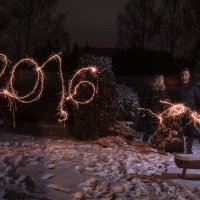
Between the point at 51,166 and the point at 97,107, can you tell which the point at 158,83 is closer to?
the point at 97,107

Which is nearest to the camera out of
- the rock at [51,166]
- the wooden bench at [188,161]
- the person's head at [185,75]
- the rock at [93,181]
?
the rock at [93,181]

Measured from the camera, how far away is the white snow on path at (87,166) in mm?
7281

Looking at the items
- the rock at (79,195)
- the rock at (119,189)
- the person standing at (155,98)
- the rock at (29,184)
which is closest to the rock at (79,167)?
the rock at (29,184)

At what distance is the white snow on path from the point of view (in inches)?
287

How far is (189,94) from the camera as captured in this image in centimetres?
1124

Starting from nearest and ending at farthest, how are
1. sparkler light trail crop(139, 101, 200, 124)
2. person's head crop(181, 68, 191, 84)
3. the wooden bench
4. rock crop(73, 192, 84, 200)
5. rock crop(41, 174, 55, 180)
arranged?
1. rock crop(73, 192, 84, 200)
2. rock crop(41, 174, 55, 180)
3. the wooden bench
4. person's head crop(181, 68, 191, 84)
5. sparkler light trail crop(139, 101, 200, 124)

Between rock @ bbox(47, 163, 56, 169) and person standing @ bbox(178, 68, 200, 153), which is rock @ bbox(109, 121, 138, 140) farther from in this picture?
rock @ bbox(47, 163, 56, 169)

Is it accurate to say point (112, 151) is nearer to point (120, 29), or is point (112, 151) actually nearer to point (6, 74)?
point (6, 74)

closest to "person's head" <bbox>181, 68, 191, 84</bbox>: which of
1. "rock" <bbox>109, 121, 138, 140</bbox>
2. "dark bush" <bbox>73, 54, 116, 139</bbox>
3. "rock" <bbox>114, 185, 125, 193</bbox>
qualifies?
"dark bush" <bbox>73, 54, 116, 139</bbox>

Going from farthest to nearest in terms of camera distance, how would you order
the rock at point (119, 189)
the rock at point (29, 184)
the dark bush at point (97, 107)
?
the dark bush at point (97, 107) → the rock at point (119, 189) → the rock at point (29, 184)

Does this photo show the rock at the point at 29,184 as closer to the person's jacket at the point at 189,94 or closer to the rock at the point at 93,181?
the rock at the point at 93,181

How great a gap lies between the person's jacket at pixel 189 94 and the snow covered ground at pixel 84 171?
144cm

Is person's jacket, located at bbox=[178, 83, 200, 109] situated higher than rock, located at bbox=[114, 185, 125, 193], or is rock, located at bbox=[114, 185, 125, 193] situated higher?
person's jacket, located at bbox=[178, 83, 200, 109]

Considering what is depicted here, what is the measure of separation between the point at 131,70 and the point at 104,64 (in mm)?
19462
